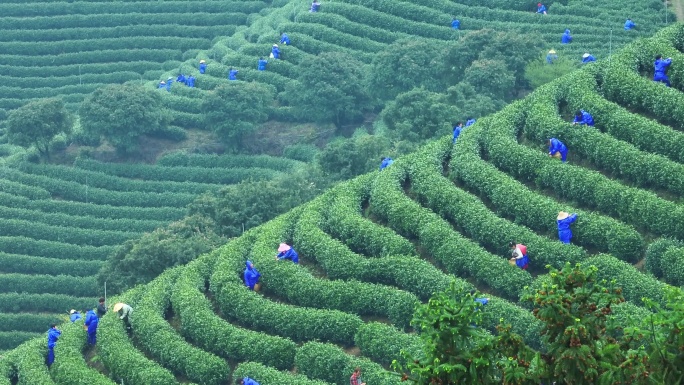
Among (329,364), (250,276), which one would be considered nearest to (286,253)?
(250,276)

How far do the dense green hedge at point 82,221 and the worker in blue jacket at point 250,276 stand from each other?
17231 millimetres

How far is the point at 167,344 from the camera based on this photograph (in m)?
35.7

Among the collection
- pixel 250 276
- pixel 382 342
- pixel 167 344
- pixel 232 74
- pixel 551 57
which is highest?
pixel 551 57

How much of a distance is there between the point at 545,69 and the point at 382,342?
75.6ft

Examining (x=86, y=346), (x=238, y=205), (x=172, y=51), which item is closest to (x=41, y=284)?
(x=238, y=205)

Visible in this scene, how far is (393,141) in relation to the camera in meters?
50.6

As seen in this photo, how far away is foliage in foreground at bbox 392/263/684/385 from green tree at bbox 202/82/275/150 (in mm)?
38709

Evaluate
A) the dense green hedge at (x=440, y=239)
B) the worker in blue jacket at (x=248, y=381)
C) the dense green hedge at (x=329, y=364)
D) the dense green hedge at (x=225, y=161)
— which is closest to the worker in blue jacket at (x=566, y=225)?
the dense green hedge at (x=440, y=239)

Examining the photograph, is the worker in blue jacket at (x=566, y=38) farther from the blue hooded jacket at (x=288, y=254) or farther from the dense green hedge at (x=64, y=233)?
the blue hooded jacket at (x=288, y=254)

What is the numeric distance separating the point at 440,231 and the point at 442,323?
52.4ft

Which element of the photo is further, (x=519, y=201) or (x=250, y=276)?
(x=250, y=276)

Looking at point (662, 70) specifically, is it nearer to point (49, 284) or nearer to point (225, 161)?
point (225, 161)

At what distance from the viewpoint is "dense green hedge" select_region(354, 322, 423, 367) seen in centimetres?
3241

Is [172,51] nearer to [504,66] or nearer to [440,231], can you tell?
[504,66]
